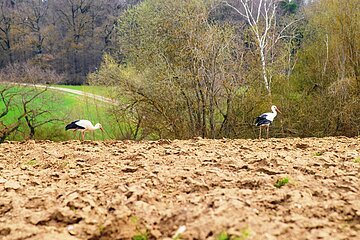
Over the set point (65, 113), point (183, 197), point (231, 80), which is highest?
point (231, 80)

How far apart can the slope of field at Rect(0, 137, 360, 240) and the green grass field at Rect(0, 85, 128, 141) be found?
13.5m

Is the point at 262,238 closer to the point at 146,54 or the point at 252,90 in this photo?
the point at 252,90

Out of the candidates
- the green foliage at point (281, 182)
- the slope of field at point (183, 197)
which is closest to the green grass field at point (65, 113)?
the slope of field at point (183, 197)

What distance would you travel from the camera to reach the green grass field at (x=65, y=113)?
19.8m

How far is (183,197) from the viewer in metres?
3.72

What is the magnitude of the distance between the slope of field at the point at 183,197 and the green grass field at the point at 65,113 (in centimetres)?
1349

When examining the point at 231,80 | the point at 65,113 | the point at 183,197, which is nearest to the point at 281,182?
the point at 183,197

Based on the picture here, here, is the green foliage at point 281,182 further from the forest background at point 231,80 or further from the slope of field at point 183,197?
the forest background at point 231,80

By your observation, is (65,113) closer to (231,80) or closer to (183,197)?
(231,80)

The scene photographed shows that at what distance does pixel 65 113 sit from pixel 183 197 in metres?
19.9

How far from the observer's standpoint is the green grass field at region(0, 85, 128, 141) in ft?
65.0

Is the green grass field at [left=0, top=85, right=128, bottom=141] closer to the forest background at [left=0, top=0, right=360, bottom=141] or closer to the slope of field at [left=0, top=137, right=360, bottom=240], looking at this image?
the forest background at [left=0, top=0, right=360, bottom=141]


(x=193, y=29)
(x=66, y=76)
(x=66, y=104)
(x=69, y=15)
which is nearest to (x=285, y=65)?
(x=193, y=29)

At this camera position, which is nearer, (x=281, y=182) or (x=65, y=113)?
(x=281, y=182)
